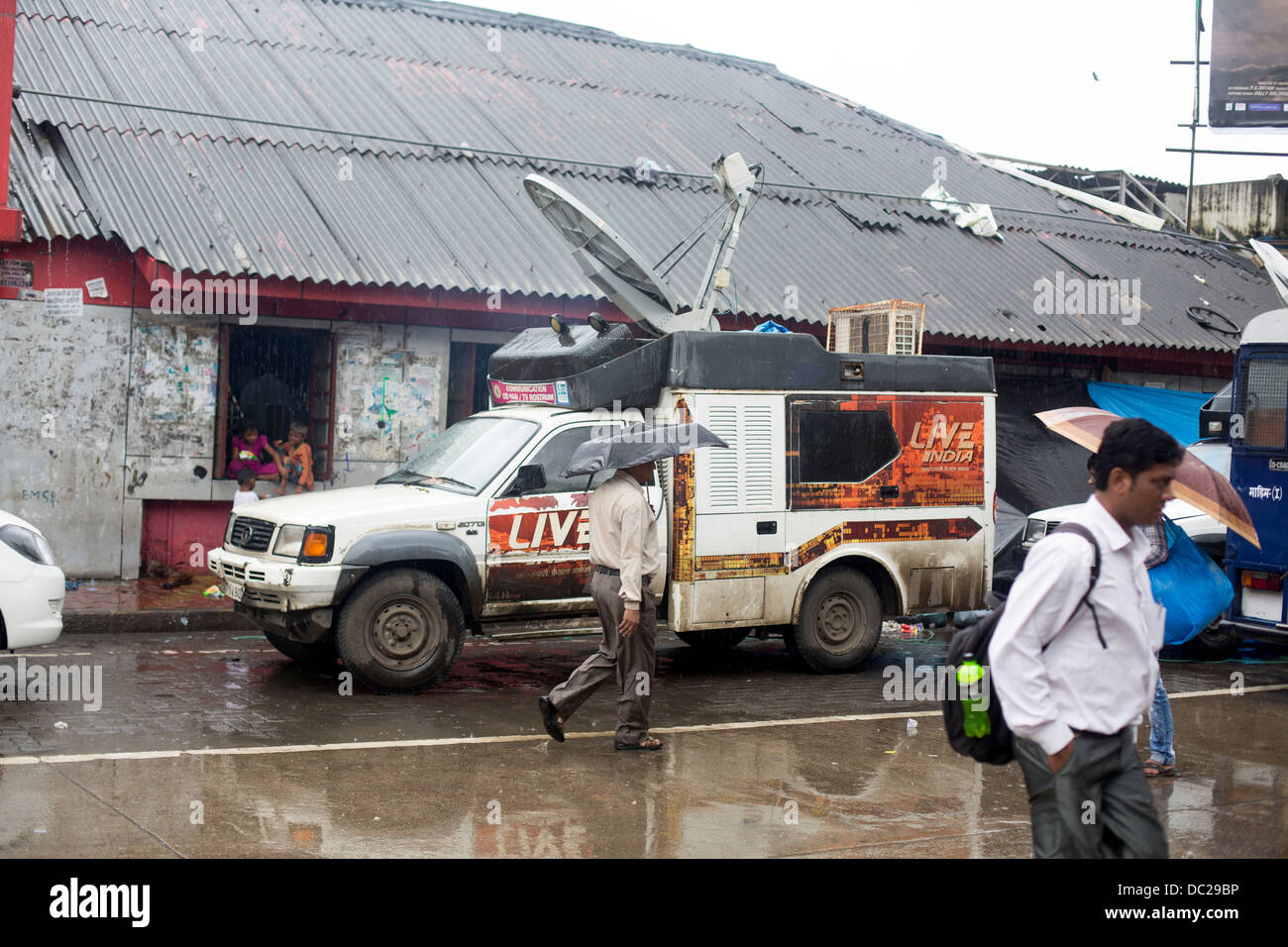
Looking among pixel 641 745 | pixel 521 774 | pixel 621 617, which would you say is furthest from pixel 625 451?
pixel 521 774

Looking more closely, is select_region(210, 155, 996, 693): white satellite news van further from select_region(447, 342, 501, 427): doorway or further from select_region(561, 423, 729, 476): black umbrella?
select_region(447, 342, 501, 427): doorway

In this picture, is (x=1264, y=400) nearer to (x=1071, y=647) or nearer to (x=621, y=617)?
(x=621, y=617)

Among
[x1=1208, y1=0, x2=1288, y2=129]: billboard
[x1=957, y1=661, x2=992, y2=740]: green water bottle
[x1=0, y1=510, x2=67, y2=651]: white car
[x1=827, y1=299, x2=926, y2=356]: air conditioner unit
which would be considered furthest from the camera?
[x1=1208, y1=0, x2=1288, y2=129]: billboard

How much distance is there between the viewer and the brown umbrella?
7.49 metres

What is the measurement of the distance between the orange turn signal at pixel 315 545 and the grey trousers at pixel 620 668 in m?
2.20

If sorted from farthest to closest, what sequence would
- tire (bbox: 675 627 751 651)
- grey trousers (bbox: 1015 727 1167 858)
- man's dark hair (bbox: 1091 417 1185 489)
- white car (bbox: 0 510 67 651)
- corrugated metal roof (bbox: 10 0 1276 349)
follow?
1. corrugated metal roof (bbox: 10 0 1276 349)
2. tire (bbox: 675 627 751 651)
3. white car (bbox: 0 510 67 651)
4. man's dark hair (bbox: 1091 417 1185 489)
5. grey trousers (bbox: 1015 727 1167 858)

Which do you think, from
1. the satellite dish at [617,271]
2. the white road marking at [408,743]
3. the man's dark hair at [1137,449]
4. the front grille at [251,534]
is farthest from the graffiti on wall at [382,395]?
the man's dark hair at [1137,449]

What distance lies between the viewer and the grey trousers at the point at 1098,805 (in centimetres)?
379

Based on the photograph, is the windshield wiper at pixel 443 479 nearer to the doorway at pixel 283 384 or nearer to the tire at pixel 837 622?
the tire at pixel 837 622

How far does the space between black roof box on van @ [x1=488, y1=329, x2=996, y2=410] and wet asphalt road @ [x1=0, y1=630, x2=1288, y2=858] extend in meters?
2.29

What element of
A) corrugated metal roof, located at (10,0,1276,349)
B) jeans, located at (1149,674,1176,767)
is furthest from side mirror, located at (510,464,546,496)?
corrugated metal roof, located at (10,0,1276,349)

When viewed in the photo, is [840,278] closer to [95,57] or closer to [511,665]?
[511,665]

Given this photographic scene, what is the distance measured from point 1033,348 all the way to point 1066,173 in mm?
9879

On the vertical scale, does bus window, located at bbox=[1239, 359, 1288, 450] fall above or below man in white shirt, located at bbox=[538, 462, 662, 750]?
above
